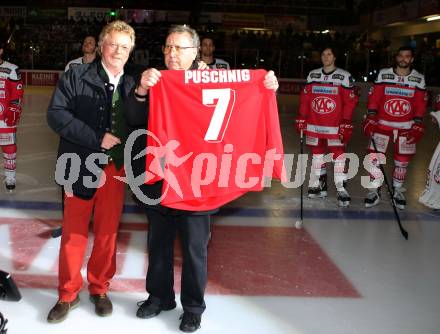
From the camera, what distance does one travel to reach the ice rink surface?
3135 millimetres

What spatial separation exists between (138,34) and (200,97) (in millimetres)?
19130

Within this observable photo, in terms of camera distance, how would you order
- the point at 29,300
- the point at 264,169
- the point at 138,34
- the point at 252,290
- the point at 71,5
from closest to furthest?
the point at 264,169 < the point at 29,300 < the point at 252,290 < the point at 138,34 < the point at 71,5

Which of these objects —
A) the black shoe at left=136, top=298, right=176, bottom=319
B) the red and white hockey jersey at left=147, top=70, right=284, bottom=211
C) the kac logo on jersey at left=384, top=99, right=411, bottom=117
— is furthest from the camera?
the kac logo on jersey at left=384, top=99, right=411, bottom=117

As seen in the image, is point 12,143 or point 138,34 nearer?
point 12,143

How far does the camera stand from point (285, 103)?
16.7 metres

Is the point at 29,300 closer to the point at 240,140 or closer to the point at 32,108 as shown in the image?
the point at 240,140

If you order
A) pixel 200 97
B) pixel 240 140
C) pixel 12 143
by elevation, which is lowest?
pixel 12 143

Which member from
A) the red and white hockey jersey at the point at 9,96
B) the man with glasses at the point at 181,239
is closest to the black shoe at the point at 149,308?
the man with glasses at the point at 181,239

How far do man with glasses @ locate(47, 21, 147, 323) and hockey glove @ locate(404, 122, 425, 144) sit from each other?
137 inches

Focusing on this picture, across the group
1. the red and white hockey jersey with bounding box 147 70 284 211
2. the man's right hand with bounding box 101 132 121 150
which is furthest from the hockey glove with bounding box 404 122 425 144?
the man's right hand with bounding box 101 132 121 150

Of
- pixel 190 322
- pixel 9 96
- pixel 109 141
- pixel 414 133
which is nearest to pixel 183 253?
pixel 190 322

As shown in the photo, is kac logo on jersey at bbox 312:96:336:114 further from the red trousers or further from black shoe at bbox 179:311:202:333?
black shoe at bbox 179:311:202:333

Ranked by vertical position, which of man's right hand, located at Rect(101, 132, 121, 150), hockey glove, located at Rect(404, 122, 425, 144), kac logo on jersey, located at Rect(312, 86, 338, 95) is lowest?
hockey glove, located at Rect(404, 122, 425, 144)

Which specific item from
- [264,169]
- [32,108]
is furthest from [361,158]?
[32,108]
